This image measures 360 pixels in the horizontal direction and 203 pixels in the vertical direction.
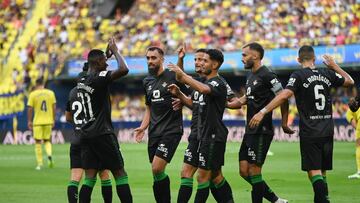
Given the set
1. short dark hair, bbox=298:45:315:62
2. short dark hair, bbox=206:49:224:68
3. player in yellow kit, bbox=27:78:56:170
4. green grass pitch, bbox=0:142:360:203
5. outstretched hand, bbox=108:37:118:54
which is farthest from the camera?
player in yellow kit, bbox=27:78:56:170

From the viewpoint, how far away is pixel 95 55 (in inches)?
477

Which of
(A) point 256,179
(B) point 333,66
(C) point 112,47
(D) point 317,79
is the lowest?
(A) point 256,179

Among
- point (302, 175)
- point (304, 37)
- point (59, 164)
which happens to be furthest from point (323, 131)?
point (304, 37)

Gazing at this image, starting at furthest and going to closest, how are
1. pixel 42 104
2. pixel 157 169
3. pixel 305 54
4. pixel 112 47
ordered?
1. pixel 42 104
2. pixel 157 169
3. pixel 305 54
4. pixel 112 47

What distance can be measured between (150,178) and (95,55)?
8004 mm

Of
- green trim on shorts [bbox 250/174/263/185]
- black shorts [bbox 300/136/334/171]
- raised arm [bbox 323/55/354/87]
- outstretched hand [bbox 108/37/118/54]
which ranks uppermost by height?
outstretched hand [bbox 108/37/118/54]

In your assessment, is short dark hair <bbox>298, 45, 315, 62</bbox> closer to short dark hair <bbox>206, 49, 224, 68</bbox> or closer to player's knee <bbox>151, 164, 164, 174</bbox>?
short dark hair <bbox>206, 49, 224, 68</bbox>

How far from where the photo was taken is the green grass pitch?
1559cm

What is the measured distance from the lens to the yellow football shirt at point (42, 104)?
22.5 metres

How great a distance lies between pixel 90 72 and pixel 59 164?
12518 millimetres

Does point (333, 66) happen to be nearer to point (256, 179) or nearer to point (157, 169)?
point (256, 179)

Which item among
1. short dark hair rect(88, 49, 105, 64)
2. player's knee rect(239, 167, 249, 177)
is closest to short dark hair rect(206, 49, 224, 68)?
short dark hair rect(88, 49, 105, 64)

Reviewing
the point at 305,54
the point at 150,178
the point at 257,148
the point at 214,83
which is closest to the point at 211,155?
the point at 214,83

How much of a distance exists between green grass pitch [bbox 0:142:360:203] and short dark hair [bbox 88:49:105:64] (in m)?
3.64
